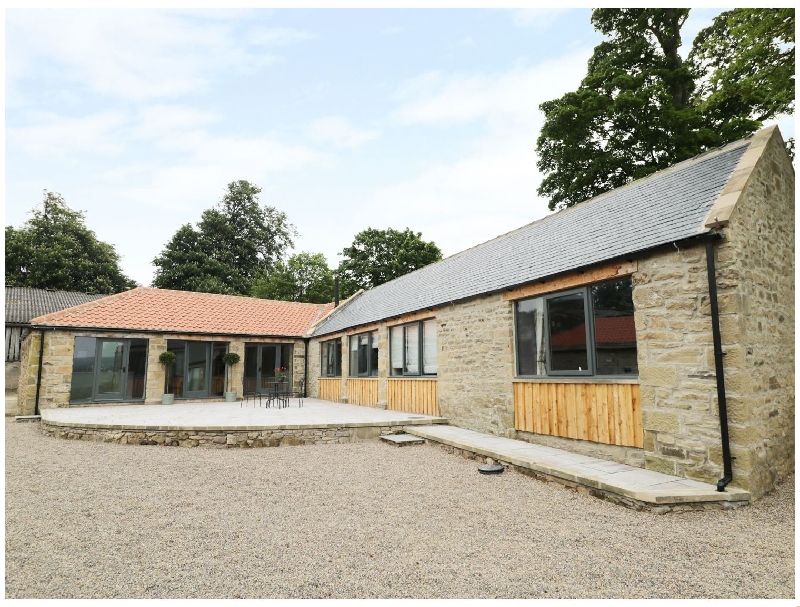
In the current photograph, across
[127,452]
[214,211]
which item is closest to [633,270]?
[127,452]

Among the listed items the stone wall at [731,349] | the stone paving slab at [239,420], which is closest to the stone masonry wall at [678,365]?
the stone wall at [731,349]

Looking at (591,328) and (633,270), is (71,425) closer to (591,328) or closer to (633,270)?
(591,328)

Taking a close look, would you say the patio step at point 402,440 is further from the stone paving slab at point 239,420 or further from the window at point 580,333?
the window at point 580,333

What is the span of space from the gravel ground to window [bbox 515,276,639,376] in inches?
79.4

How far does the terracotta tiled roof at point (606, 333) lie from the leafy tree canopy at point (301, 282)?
1126 inches

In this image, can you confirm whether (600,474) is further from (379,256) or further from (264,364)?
(379,256)

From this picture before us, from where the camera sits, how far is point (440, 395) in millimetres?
10039

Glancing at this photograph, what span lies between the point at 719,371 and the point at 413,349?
290 inches

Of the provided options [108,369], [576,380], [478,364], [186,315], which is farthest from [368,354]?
[108,369]

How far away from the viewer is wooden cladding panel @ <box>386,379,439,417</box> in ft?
34.1

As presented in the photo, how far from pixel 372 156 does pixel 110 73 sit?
11.5 meters

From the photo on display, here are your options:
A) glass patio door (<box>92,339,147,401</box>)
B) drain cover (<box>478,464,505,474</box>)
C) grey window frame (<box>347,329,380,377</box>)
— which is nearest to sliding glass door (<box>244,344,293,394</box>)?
glass patio door (<box>92,339,147,401</box>)

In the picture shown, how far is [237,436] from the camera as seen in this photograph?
28.6ft

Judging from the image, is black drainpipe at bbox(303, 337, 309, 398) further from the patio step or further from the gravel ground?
the gravel ground
